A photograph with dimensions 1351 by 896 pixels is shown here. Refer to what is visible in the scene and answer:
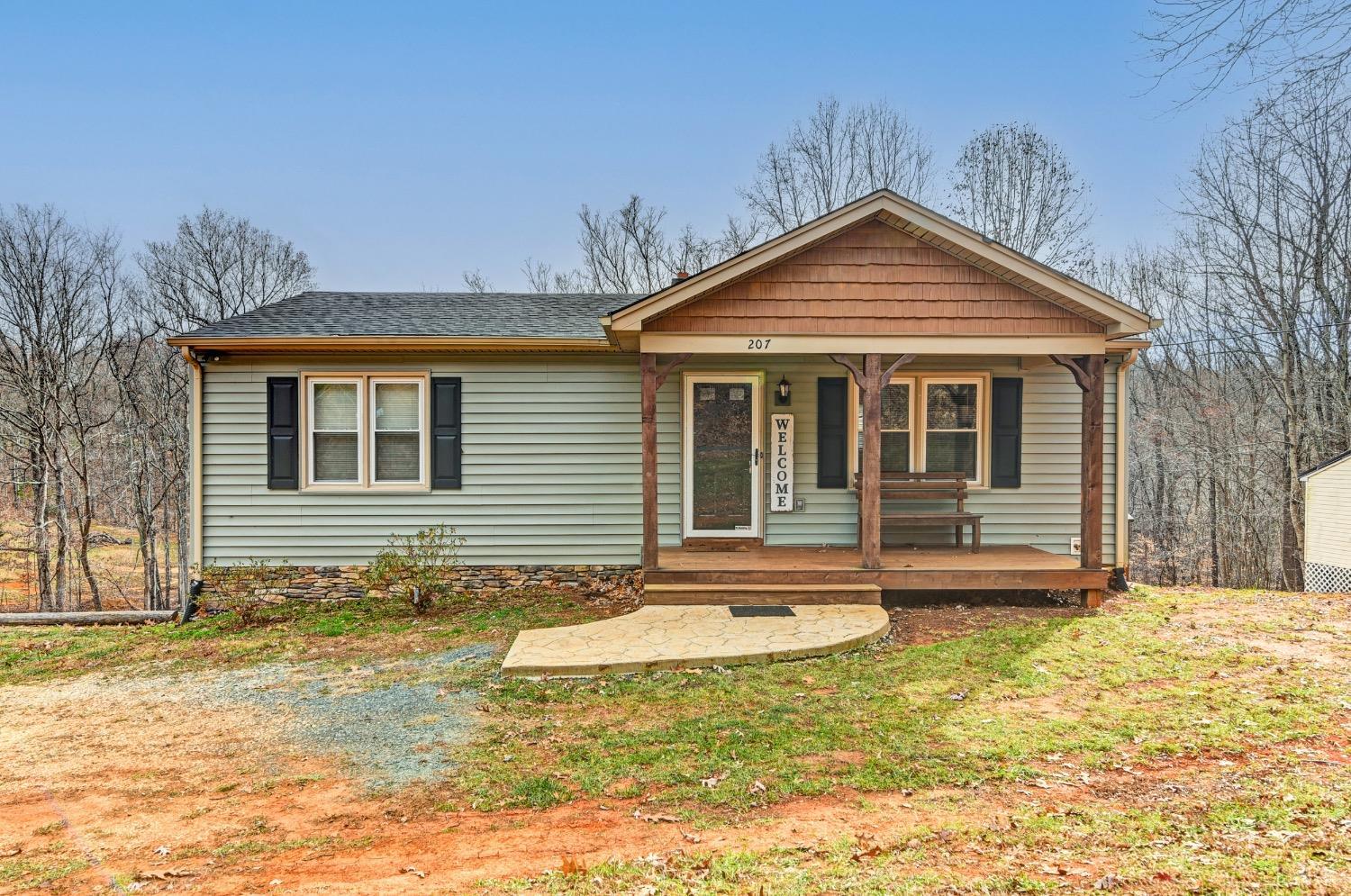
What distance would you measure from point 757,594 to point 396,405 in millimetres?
4549

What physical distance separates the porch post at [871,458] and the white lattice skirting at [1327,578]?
9.23 m

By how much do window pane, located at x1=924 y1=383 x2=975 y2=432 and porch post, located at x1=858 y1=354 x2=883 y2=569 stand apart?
5.48 ft

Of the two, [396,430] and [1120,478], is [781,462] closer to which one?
[1120,478]

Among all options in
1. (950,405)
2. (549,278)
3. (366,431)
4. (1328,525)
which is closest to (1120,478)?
(950,405)

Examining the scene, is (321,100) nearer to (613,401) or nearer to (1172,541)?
(613,401)

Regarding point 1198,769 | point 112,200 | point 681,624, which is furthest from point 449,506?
point 112,200

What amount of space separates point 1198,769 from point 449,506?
6.91m

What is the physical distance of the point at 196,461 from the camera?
7.70 m

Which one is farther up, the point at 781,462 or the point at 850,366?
the point at 850,366

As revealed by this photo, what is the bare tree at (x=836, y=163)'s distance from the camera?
658 inches

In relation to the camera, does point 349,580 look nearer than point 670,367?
No

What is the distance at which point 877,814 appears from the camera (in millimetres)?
3047

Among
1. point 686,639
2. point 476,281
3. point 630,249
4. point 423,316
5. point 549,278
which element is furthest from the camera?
point 476,281

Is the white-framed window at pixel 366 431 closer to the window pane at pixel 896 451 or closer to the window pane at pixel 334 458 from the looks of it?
the window pane at pixel 334 458
